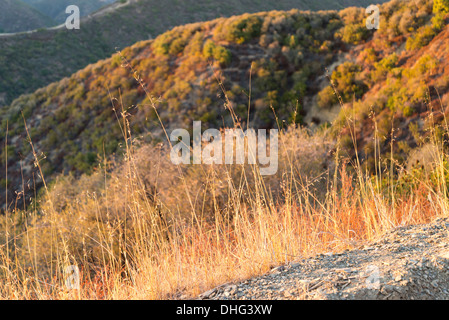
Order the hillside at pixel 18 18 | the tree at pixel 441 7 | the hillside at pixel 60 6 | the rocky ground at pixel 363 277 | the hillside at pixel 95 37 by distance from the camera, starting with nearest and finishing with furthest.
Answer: the rocky ground at pixel 363 277 → the tree at pixel 441 7 → the hillside at pixel 95 37 → the hillside at pixel 18 18 → the hillside at pixel 60 6

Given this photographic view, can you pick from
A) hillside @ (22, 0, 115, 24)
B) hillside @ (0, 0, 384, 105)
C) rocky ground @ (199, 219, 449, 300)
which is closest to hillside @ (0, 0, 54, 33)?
hillside @ (22, 0, 115, 24)

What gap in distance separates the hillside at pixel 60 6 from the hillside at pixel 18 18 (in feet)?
31.4

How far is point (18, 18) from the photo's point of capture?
204 feet

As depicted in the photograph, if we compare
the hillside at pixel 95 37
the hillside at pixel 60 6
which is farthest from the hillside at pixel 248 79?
the hillside at pixel 60 6

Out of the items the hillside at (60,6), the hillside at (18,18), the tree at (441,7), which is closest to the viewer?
the tree at (441,7)

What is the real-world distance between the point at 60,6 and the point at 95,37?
162ft

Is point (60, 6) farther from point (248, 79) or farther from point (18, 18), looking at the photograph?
point (248, 79)

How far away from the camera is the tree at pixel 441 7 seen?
14.9m

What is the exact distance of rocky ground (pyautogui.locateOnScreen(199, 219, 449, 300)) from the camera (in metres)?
2.04


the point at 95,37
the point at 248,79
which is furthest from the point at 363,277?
the point at 95,37

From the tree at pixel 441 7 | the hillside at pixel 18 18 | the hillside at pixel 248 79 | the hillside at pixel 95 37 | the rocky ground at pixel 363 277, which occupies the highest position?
the hillside at pixel 18 18

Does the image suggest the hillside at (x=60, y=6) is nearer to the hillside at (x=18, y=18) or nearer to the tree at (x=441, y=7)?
the hillside at (x=18, y=18)
